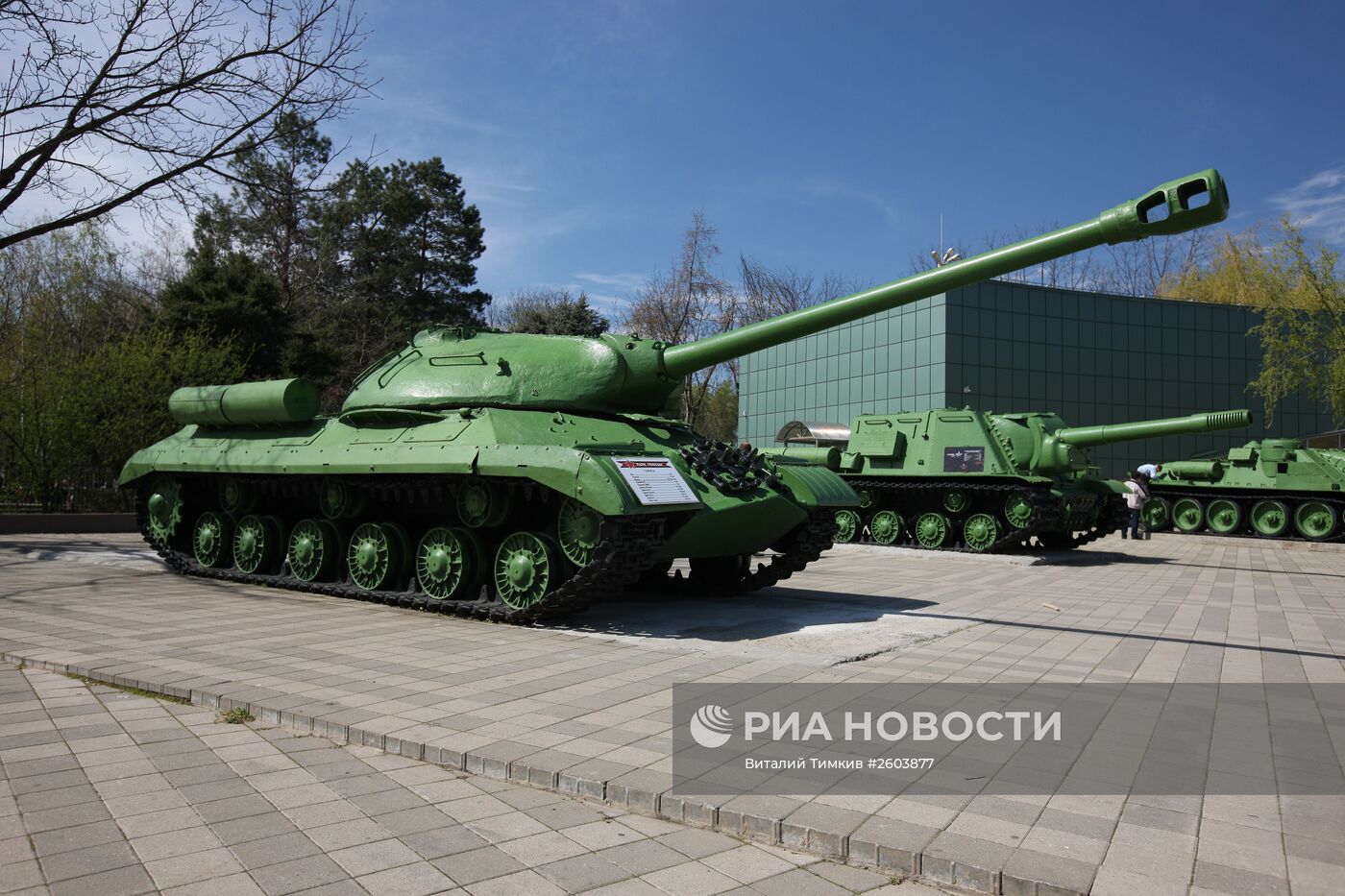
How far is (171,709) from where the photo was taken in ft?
19.7

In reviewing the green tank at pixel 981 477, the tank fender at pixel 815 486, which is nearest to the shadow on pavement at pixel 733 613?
the tank fender at pixel 815 486

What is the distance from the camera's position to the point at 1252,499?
2603 cm

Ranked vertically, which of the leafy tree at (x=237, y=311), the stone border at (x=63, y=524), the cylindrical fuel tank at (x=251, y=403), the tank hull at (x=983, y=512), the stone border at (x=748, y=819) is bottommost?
the stone border at (x=748, y=819)

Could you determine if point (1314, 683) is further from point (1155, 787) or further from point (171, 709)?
point (171, 709)

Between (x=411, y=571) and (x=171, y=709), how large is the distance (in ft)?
16.9

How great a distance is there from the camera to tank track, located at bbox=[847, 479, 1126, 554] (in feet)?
58.8

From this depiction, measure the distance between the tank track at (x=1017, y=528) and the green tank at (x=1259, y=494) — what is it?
7726 mm

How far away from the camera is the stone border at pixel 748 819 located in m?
3.57

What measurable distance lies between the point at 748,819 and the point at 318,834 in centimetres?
180

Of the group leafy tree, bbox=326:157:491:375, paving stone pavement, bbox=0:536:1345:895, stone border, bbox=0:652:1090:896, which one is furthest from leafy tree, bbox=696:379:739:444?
stone border, bbox=0:652:1090:896

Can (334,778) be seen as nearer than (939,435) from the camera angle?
Yes

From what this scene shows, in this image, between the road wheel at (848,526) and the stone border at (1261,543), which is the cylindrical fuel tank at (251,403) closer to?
the road wheel at (848,526)

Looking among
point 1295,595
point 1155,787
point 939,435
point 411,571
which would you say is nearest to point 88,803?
point 1155,787

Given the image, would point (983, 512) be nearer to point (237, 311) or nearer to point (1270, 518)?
point (1270, 518)
